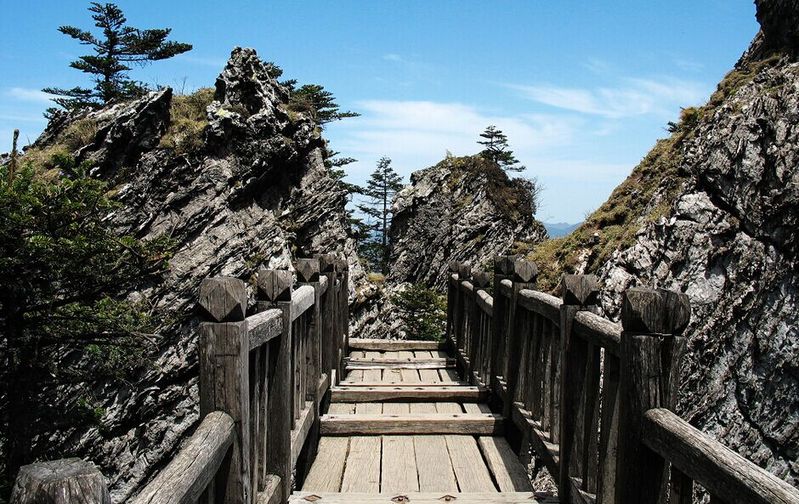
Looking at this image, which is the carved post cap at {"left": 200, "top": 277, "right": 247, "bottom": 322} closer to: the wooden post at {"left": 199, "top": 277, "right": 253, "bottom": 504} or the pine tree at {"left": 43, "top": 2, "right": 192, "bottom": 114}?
the wooden post at {"left": 199, "top": 277, "right": 253, "bottom": 504}

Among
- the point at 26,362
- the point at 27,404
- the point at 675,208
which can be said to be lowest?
the point at 27,404

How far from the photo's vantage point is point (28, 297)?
13.1 metres

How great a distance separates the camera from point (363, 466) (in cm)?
454

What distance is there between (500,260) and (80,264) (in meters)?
10.3

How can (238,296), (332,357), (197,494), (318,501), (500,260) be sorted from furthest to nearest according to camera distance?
(332,357) < (500,260) < (318,501) < (238,296) < (197,494)

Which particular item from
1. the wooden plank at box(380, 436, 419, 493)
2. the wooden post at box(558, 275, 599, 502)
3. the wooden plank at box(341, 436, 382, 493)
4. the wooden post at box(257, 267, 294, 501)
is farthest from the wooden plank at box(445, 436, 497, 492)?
the wooden post at box(257, 267, 294, 501)

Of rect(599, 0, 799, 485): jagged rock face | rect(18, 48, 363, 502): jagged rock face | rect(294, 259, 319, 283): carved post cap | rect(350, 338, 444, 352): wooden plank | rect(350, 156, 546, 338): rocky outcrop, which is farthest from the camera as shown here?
rect(350, 156, 546, 338): rocky outcrop

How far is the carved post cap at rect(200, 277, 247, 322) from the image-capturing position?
2.29 m

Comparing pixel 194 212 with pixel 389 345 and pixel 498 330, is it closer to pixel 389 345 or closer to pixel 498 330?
pixel 389 345

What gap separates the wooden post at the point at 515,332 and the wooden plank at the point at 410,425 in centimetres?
22

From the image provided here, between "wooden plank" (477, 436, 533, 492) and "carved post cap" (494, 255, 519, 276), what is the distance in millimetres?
1522

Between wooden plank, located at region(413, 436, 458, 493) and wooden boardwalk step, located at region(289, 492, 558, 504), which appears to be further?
wooden plank, located at region(413, 436, 458, 493)

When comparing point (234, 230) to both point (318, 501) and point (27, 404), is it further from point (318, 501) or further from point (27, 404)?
point (318, 501)

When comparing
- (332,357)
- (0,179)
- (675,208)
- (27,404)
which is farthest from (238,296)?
(27,404)
